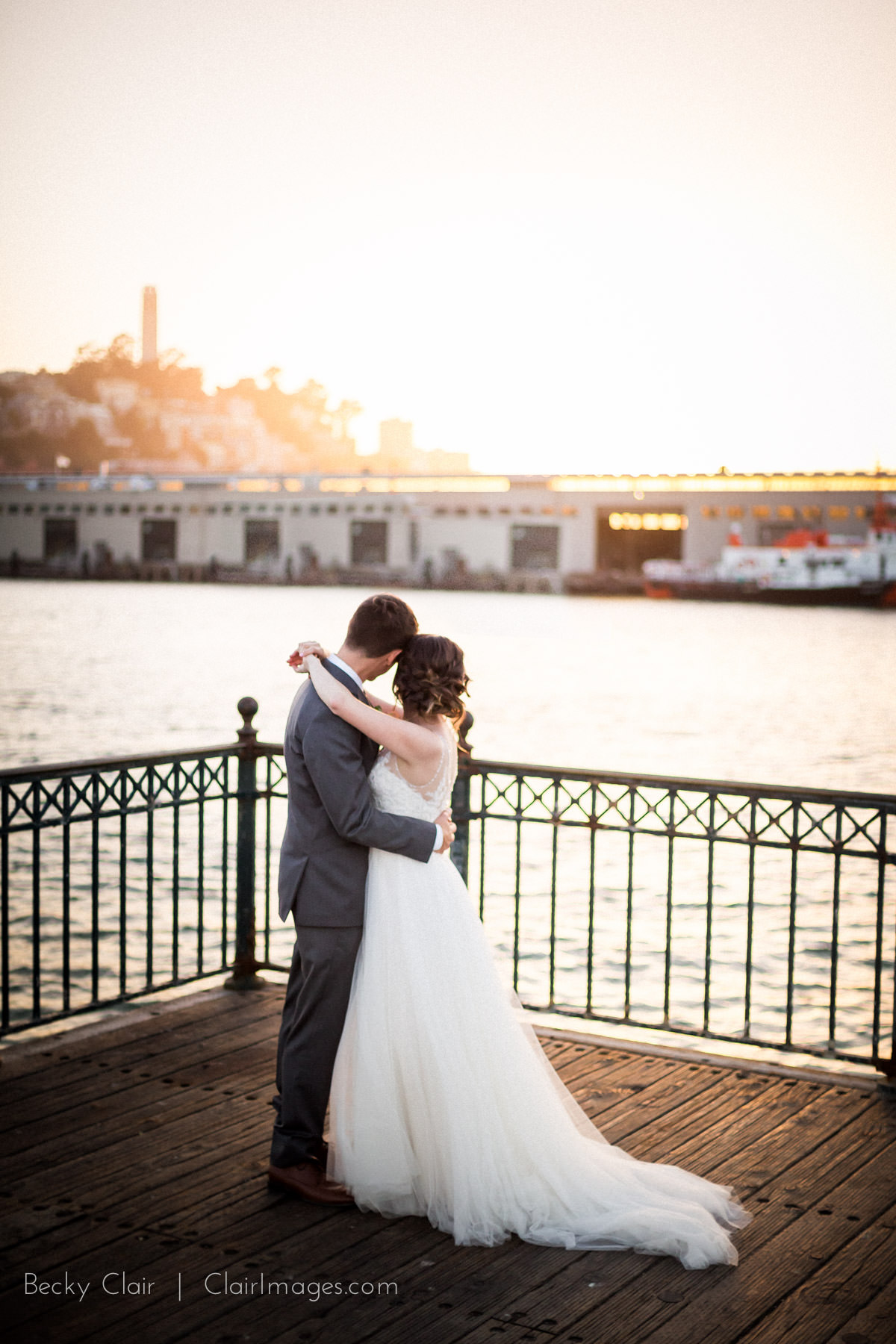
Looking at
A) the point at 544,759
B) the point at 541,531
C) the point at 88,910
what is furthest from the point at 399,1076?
the point at 541,531

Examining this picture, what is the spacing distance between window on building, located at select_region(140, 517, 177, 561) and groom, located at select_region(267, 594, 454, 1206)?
14380 centimetres

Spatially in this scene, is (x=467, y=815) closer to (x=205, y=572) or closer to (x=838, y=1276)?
(x=838, y=1276)

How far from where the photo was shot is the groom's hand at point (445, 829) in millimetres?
3822

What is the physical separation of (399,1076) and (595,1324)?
2.87ft

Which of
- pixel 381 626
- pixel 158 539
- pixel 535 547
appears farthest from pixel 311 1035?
pixel 158 539

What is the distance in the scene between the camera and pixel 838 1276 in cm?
348

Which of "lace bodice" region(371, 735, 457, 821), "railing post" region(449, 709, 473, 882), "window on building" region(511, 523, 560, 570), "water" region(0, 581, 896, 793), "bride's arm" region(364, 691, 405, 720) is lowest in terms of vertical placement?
"water" region(0, 581, 896, 793)

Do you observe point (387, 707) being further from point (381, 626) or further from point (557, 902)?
point (557, 902)

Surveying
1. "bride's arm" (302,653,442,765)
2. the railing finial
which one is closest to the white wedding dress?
"bride's arm" (302,653,442,765)

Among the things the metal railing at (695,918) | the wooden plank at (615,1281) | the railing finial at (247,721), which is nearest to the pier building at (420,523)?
the metal railing at (695,918)

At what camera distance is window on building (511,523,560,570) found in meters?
126

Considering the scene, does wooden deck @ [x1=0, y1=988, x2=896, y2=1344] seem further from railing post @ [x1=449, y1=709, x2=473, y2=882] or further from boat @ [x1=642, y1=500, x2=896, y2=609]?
boat @ [x1=642, y1=500, x2=896, y2=609]

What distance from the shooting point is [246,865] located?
6152 millimetres

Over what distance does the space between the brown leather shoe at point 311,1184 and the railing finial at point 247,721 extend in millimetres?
2329
